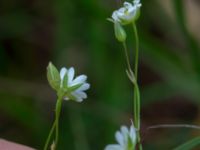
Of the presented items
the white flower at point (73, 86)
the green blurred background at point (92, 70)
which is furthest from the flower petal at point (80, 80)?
the green blurred background at point (92, 70)

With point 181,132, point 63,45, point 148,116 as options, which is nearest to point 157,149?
point 181,132

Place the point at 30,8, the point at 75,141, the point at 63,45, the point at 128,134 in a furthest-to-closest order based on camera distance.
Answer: the point at 30,8 → the point at 63,45 → the point at 75,141 → the point at 128,134

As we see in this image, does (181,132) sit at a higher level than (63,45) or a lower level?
lower

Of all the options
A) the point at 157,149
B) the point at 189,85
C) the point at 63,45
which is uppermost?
the point at 63,45

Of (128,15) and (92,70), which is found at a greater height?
(128,15)

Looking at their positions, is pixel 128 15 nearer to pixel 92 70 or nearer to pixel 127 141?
pixel 127 141

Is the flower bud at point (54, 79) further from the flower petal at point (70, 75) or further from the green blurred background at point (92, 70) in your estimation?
the green blurred background at point (92, 70)

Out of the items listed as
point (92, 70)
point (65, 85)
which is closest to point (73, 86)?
point (65, 85)

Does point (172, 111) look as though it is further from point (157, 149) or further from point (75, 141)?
point (75, 141)

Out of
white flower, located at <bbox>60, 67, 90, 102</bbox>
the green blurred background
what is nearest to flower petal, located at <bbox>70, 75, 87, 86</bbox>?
white flower, located at <bbox>60, 67, 90, 102</bbox>
